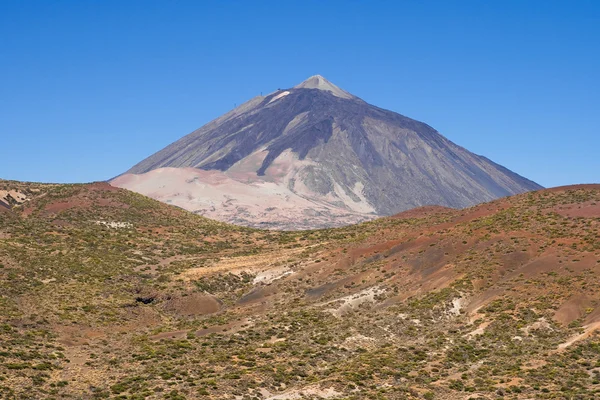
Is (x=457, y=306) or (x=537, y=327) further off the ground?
(x=457, y=306)

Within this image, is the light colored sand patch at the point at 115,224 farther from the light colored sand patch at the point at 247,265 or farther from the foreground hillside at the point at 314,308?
the light colored sand patch at the point at 247,265

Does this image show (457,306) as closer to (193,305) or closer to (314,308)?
(314,308)

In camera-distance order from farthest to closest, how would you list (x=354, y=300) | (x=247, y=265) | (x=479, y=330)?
1. (x=247, y=265)
2. (x=354, y=300)
3. (x=479, y=330)

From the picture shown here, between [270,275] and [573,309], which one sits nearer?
[573,309]

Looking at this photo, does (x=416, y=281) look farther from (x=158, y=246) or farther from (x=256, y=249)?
(x=158, y=246)

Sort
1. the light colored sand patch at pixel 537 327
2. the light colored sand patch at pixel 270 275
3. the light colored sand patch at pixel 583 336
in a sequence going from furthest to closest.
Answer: the light colored sand patch at pixel 270 275, the light colored sand patch at pixel 537 327, the light colored sand patch at pixel 583 336

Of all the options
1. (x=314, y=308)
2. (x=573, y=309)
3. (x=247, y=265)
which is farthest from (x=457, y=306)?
(x=247, y=265)

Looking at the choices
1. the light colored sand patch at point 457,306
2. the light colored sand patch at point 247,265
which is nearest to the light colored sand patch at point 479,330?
the light colored sand patch at point 457,306

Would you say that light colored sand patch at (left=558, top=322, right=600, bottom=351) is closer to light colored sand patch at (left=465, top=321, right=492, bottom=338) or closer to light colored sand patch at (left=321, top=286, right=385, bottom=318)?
light colored sand patch at (left=465, top=321, right=492, bottom=338)
